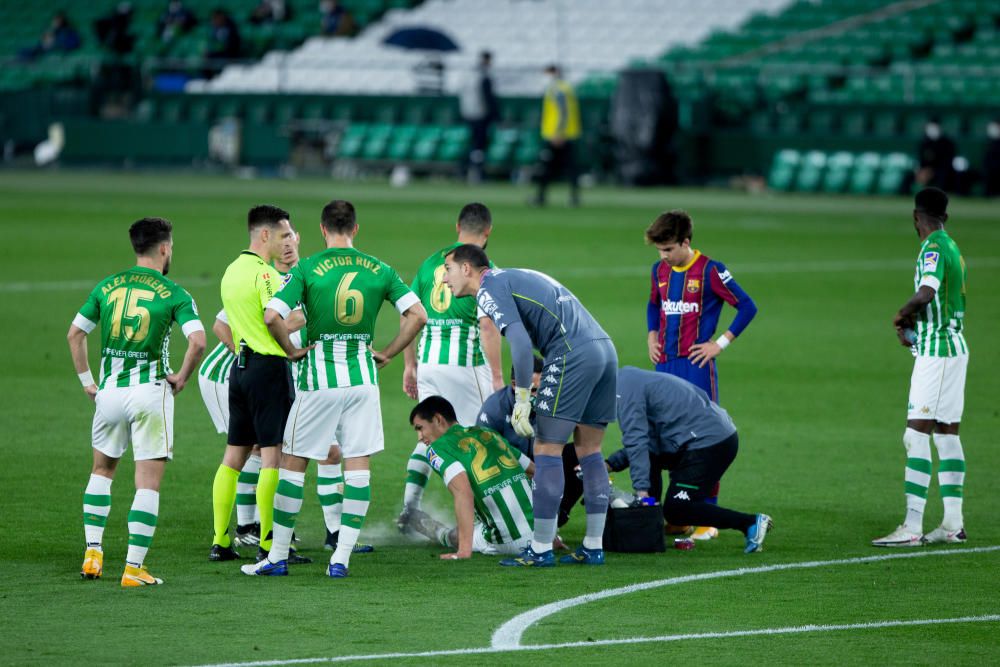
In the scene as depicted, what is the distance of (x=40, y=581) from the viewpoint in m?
8.25

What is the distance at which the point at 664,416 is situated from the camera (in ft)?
30.8

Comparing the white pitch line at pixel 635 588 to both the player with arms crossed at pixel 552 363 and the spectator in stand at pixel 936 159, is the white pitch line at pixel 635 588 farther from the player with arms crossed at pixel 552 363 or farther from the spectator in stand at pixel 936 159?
the spectator in stand at pixel 936 159

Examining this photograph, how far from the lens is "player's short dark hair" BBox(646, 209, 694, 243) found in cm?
984

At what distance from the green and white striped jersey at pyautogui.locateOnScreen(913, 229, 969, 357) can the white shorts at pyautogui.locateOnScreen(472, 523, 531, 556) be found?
2542mm

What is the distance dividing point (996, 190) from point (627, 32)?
1461cm

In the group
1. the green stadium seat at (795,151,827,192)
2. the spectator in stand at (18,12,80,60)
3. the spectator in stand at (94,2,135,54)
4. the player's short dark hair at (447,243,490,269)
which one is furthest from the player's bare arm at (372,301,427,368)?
the spectator in stand at (18,12,80,60)

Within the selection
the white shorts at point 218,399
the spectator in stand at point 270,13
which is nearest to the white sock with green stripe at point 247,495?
the white shorts at point 218,399

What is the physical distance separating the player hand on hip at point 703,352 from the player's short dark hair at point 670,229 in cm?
71

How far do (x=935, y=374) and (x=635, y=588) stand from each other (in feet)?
7.78

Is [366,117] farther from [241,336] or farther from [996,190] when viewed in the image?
[241,336]

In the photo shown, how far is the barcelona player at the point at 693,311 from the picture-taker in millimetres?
10188

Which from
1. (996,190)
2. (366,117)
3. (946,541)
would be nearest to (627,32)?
(366,117)

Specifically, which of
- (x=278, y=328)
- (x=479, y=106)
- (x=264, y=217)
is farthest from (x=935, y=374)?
(x=479, y=106)

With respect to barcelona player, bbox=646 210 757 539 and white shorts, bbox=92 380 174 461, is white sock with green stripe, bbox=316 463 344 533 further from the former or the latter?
barcelona player, bbox=646 210 757 539
